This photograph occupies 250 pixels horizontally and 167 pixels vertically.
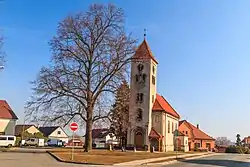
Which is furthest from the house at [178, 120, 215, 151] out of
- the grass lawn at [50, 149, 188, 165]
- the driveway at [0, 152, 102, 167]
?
the driveway at [0, 152, 102, 167]

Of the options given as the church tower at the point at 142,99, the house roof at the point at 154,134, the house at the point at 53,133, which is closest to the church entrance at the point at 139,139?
the church tower at the point at 142,99

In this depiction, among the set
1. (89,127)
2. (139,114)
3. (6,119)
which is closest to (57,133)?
(6,119)

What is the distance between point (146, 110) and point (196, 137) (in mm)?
36048

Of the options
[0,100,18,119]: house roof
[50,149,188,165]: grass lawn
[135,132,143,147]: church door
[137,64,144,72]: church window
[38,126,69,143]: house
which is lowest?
[50,149,188,165]: grass lawn

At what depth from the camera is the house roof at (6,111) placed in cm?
8084

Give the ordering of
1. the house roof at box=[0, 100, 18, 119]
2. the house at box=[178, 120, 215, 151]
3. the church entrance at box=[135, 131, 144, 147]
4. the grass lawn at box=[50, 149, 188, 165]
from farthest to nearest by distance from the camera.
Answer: the house at box=[178, 120, 215, 151]
the house roof at box=[0, 100, 18, 119]
the church entrance at box=[135, 131, 144, 147]
the grass lawn at box=[50, 149, 188, 165]

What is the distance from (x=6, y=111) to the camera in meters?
82.4

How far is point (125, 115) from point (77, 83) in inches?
437

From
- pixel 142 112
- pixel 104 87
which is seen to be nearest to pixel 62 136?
pixel 142 112

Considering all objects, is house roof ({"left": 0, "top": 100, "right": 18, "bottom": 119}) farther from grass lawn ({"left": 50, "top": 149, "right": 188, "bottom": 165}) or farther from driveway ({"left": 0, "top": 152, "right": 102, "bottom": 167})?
driveway ({"left": 0, "top": 152, "right": 102, "bottom": 167})

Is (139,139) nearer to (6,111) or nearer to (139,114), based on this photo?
(139,114)

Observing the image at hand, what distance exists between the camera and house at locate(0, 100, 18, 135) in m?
80.0

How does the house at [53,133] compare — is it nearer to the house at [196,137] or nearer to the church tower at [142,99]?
the house at [196,137]

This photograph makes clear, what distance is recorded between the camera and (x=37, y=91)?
42312mm
